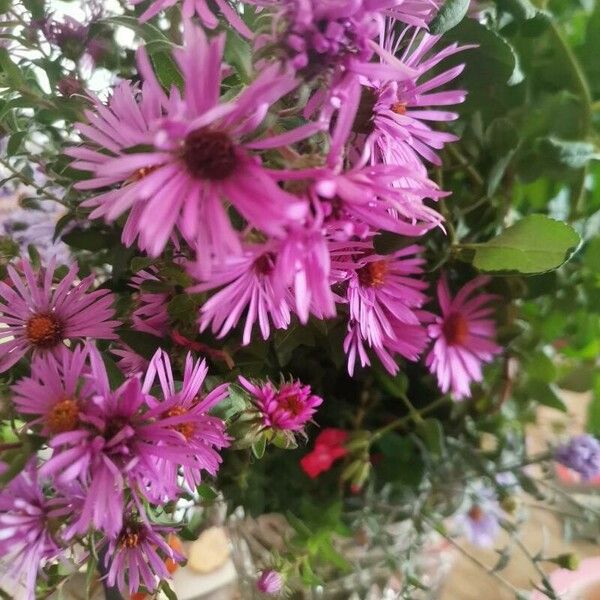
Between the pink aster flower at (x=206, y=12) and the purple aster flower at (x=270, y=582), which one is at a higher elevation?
the pink aster flower at (x=206, y=12)

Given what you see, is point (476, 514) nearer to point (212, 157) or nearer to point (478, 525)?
point (478, 525)

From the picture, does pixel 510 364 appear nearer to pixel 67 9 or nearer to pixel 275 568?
pixel 275 568

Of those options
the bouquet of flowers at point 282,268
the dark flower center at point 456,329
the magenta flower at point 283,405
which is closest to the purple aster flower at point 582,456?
the bouquet of flowers at point 282,268

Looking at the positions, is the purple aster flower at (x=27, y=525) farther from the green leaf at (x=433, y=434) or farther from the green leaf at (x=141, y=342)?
the green leaf at (x=433, y=434)

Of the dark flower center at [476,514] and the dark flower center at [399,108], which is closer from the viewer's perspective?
the dark flower center at [399,108]

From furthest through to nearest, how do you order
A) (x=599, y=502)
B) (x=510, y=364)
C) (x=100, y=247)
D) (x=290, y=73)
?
(x=599, y=502) < (x=510, y=364) < (x=100, y=247) < (x=290, y=73)

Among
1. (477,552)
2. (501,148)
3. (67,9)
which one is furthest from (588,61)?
(477,552)

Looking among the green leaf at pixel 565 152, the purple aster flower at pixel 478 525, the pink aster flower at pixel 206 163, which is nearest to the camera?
the pink aster flower at pixel 206 163
